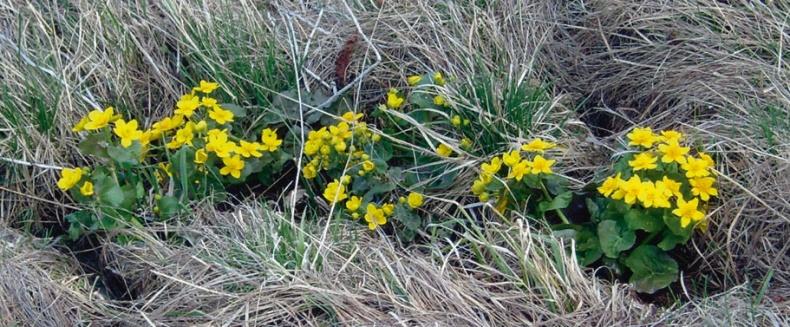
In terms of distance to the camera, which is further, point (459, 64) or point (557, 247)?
point (459, 64)

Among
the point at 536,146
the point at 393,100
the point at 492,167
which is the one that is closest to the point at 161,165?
the point at 393,100

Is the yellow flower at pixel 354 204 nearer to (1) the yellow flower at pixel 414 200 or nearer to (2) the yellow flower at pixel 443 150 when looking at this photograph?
(1) the yellow flower at pixel 414 200

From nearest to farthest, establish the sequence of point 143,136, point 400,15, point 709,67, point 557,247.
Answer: point 557,247
point 143,136
point 709,67
point 400,15

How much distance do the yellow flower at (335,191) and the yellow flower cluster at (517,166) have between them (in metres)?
0.32

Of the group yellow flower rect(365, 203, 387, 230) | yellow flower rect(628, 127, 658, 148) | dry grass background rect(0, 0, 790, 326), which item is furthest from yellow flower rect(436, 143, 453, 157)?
yellow flower rect(628, 127, 658, 148)

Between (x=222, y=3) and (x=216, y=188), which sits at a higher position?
(x=222, y=3)

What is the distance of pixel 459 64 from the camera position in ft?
10.2

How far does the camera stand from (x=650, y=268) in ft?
8.16

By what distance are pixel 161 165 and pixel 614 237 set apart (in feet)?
3.74

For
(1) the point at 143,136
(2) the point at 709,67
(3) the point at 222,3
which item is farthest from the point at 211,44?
(2) the point at 709,67

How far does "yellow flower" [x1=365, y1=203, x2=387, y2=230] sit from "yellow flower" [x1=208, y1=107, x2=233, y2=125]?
444mm

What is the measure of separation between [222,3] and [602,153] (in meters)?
1.21

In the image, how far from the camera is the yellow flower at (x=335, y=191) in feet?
8.76

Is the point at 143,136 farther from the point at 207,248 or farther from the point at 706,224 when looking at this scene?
the point at 706,224
